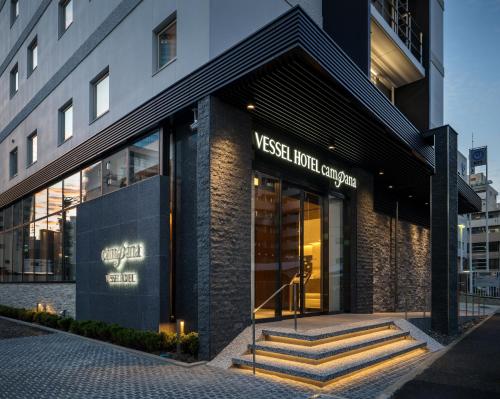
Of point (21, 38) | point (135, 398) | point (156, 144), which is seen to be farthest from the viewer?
point (21, 38)

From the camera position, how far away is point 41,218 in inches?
714

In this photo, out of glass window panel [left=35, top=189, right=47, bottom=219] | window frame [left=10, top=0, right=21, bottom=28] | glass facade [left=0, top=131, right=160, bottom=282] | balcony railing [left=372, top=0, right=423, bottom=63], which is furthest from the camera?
window frame [left=10, top=0, right=21, bottom=28]

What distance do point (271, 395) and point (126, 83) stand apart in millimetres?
8958

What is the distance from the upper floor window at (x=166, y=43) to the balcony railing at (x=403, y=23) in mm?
7821

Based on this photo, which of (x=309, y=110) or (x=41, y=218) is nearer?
(x=309, y=110)

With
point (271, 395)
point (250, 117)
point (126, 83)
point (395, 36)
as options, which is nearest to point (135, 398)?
point (271, 395)

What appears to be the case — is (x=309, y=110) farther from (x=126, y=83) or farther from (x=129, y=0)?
(x=129, y=0)

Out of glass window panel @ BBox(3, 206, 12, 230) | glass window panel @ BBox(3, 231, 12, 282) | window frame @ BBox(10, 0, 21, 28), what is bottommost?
glass window panel @ BBox(3, 231, 12, 282)

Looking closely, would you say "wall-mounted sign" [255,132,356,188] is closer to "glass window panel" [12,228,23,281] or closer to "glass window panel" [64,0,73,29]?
"glass window panel" [64,0,73,29]

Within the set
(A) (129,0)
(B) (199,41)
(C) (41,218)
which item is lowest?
(C) (41,218)

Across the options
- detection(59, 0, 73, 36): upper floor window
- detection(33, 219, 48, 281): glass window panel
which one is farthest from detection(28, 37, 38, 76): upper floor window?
detection(33, 219, 48, 281): glass window panel

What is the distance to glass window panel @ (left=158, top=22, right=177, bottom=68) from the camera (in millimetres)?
10922

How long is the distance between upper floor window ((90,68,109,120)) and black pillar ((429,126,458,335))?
31.8 feet

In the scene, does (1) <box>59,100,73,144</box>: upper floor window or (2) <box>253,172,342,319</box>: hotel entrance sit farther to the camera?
(1) <box>59,100,73,144</box>: upper floor window
